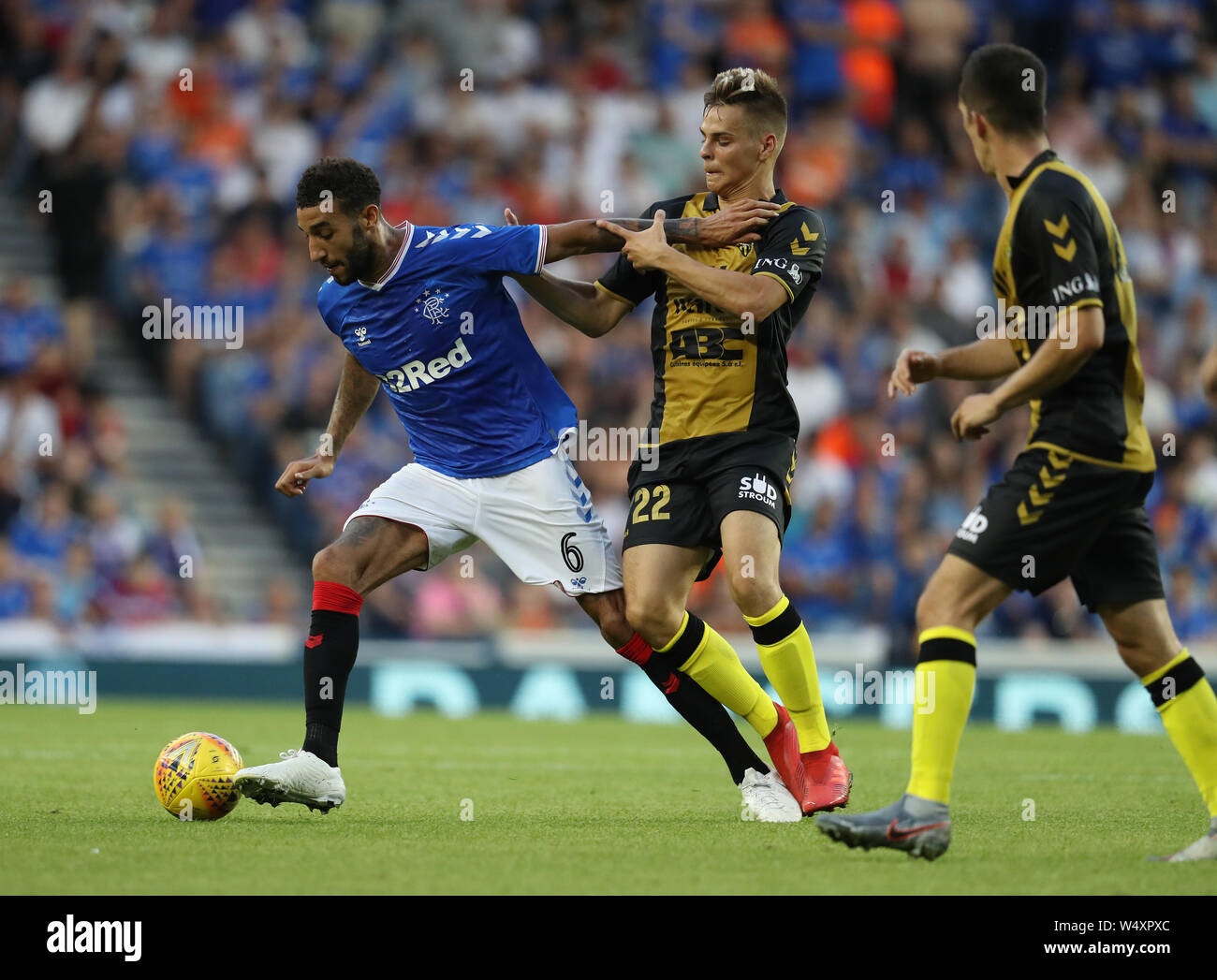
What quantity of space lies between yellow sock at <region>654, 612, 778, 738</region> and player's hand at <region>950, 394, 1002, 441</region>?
5.81ft

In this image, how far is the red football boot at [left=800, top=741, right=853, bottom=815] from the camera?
6.41 meters

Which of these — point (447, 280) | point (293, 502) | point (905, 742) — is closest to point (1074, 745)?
point (905, 742)

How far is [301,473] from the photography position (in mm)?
6742

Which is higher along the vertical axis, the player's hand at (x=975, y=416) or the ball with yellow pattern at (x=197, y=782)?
the player's hand at (x=975, y=416)

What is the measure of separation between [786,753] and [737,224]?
2.06 m

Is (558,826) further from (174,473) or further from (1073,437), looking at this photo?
(174,473)

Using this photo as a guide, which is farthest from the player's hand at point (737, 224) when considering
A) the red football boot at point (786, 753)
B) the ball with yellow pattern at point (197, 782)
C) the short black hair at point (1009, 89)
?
the ball with yellow pattern at point (197, 782)

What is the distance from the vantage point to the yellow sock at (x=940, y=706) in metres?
5.13

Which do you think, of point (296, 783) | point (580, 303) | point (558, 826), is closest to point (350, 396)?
point (580, 303)

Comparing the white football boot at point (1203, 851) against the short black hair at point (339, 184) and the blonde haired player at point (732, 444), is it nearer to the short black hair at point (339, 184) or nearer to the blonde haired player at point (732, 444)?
the blonde haired player at point (732, 444)

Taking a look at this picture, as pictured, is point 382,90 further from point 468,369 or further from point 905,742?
point 468,369

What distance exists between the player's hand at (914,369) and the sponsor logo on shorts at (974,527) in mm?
438
